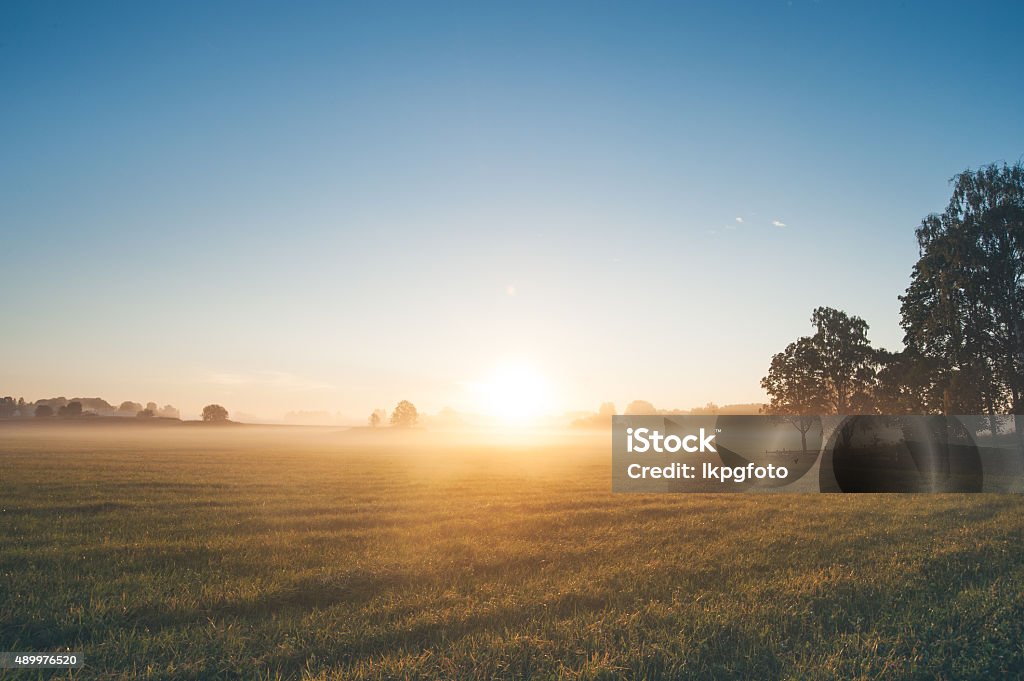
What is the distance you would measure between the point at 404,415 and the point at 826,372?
528ft

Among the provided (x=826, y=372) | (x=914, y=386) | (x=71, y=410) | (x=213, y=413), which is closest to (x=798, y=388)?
(x=826, y=372)

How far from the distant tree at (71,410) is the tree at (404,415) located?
95.2 m

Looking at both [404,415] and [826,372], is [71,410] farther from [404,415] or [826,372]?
[826,372]

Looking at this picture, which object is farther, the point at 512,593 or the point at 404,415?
the point at 404,415

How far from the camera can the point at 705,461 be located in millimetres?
34375

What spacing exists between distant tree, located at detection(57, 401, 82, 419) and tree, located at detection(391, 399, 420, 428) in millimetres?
95175

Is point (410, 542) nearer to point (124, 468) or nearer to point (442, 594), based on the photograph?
point (442, 594)

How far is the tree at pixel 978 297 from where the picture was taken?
104ft

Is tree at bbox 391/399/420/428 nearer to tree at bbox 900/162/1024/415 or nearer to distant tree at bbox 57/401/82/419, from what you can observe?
distant tree at bbox 57/401/82/419

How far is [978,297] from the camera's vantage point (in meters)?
32.0

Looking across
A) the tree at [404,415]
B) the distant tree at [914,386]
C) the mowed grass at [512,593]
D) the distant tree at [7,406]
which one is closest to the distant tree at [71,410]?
the distant tree at [7,406]

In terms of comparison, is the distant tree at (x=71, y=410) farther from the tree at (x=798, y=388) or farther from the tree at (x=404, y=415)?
the tree at (x=798, y=388)

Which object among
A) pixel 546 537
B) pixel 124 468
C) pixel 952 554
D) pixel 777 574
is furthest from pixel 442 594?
pixel 124 468

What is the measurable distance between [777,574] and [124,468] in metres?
37.5
